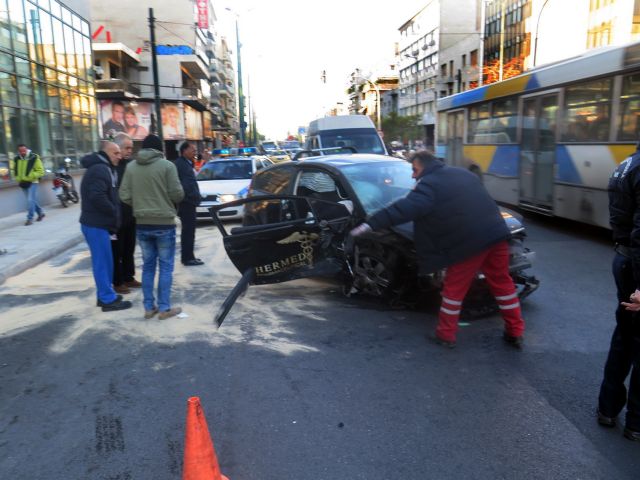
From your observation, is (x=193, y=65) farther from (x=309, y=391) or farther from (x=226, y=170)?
(x=309, y=391)

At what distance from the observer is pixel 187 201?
8.10 meters

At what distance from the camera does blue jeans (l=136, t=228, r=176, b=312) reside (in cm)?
544

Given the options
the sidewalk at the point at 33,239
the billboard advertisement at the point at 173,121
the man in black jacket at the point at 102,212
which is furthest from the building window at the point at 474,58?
the man in black jacket at the point at 102,212

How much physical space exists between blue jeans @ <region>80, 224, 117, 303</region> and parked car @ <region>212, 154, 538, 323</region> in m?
1.21

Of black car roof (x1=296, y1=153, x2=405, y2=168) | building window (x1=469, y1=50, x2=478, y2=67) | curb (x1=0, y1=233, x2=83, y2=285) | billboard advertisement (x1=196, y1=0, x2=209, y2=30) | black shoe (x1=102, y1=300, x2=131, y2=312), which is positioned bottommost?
curb (x1=0, y1=233, x2=83, y2=285)

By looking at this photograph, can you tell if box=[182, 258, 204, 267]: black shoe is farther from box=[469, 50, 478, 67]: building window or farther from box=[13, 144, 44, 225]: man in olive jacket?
box=[469, 50, 478, 67]: building window

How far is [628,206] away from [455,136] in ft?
42.3

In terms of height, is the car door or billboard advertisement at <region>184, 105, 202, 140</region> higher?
billboard advertisement at <region>184, 105, 202, 140</region>

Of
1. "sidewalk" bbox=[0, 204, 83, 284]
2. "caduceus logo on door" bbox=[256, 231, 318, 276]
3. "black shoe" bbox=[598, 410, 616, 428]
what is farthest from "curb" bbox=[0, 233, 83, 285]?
"black shoe" bbox=[598, 410, 616, 428]

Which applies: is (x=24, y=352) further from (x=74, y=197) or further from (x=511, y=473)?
(x=74, y=197)

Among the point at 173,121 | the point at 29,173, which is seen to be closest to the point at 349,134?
the point at 29,173

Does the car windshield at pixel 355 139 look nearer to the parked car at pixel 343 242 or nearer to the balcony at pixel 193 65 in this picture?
the parked car at pixel 343 242

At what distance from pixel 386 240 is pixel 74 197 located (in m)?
14.5

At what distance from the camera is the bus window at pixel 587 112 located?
28.5ft
